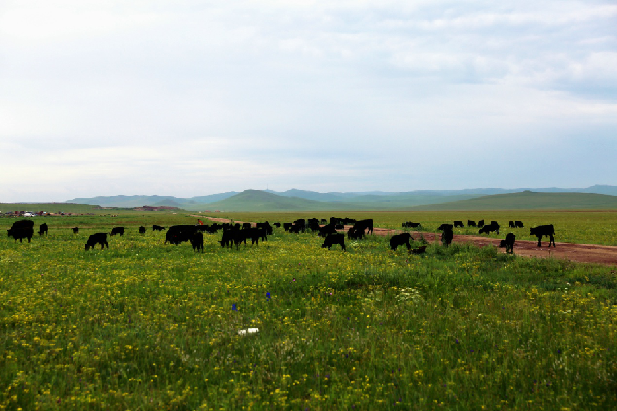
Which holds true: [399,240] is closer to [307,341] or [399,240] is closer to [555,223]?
[307,341]

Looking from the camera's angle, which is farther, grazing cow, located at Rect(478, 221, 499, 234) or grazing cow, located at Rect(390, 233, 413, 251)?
grazing cow, located at Rect(478, 221, 499, 234)

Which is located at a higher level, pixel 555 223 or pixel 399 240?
pixel 399 240

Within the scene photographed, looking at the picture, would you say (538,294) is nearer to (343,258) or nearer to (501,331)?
(501,331)

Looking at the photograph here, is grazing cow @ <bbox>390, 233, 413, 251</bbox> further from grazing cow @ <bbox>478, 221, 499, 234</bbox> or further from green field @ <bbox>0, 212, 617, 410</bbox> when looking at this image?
grazing cow @ <bbox>478, 221, 499, 234</bbox>

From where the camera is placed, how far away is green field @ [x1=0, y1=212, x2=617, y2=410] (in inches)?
233

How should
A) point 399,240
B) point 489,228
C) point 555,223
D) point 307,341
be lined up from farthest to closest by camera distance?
point 555,223, point 489,228, point 399,240, point 307,341

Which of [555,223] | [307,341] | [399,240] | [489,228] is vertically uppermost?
[399,240]

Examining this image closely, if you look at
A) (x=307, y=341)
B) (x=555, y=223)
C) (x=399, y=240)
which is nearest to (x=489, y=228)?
(x=399, y=240)

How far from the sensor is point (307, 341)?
26.5 feet

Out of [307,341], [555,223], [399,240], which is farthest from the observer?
[555,223]

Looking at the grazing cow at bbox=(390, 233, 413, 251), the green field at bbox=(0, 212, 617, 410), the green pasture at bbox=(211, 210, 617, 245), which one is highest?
the grazing cow at bbox=(390, 233, 413, 251)

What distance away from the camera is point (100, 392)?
5980 millimetres

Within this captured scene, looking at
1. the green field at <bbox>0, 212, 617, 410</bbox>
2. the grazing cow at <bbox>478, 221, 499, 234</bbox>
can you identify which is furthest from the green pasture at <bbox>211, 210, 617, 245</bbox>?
the green field at <bbox>0, 212, 617, 410</bbox>

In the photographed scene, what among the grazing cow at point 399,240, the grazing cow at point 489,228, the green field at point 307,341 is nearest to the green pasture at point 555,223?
the grazing cow at point 489,228
